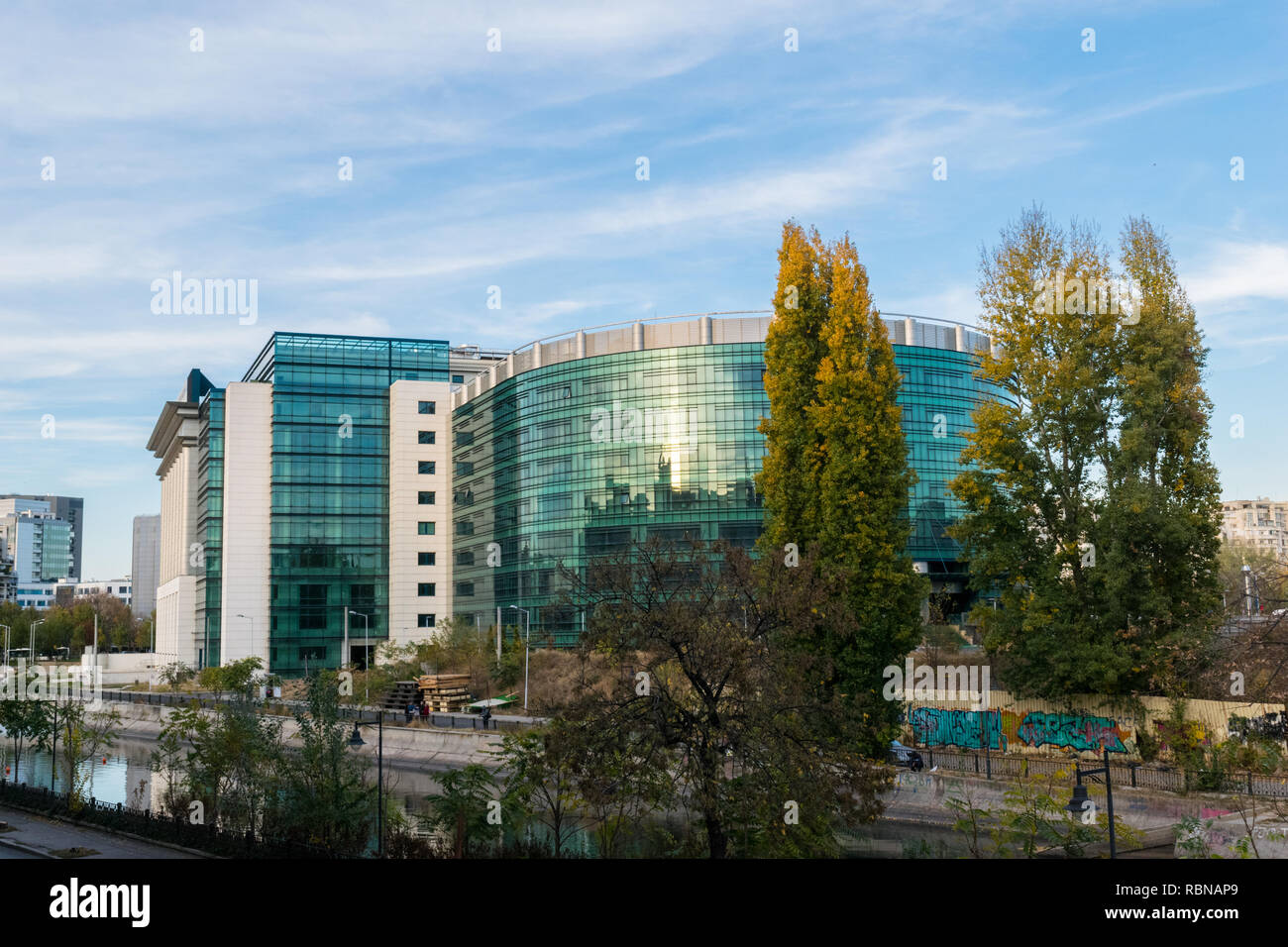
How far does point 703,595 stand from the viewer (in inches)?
779

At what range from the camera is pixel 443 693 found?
Answer: 69.8 meters

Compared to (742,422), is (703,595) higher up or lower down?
lower down

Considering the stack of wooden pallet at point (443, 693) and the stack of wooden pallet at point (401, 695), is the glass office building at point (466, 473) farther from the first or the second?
the stack of wooden pallet at point (401, 695)

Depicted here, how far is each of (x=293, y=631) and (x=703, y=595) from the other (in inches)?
3313

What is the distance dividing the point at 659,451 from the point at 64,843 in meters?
59.1

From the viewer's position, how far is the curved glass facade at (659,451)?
82000 mm

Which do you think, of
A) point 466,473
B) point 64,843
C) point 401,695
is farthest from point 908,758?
point 466,473

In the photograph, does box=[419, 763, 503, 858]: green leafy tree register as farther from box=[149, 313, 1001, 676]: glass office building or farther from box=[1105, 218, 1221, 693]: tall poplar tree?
box=[149, 313, 1001, 676]: glass office building

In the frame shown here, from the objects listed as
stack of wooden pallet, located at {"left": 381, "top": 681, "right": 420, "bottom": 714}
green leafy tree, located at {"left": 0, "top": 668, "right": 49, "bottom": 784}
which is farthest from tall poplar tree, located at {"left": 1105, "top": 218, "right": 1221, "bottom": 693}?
stack of wooden pallet, located at {"left": 381, "top": 681, "right": 420, "bottom": 714}

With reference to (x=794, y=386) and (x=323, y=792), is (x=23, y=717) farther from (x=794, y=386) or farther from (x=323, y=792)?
(x=794, y=386)

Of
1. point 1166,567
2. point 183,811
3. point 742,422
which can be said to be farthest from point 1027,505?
point 742,422

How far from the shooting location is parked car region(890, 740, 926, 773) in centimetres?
3716

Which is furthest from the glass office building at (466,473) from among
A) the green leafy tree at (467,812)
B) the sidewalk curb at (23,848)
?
the green leafy tree at (467,812)
